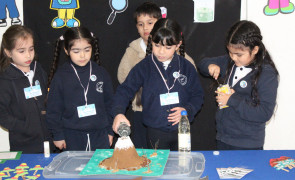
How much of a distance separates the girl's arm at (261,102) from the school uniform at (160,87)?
329 millimetres

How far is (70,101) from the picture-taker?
8.53 feet

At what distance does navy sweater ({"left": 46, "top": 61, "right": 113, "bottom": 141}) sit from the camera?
2.59 metres

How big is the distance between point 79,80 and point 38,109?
46 centimetres

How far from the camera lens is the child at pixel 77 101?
2.59 meters

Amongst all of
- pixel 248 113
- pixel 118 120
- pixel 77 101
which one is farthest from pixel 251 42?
pixel 77 101

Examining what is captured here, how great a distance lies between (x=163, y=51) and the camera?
2326 mm

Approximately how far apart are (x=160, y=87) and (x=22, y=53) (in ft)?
3.93

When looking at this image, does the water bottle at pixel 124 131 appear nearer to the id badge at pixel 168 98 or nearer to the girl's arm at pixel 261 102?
the id badge at pixel 168 98

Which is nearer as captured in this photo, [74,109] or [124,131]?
[124,131]

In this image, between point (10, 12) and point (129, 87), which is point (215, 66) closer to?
point (129, 87)

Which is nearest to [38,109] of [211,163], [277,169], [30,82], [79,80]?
[30,82]

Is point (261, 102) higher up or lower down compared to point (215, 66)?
lower down

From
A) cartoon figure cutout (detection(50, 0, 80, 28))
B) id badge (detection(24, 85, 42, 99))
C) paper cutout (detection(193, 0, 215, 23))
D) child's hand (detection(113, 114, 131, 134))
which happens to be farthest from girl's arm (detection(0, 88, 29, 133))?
paper cutout (detection(193, 0, 215, 23))

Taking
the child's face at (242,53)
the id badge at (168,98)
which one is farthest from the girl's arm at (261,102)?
the id badge at (168,98)
